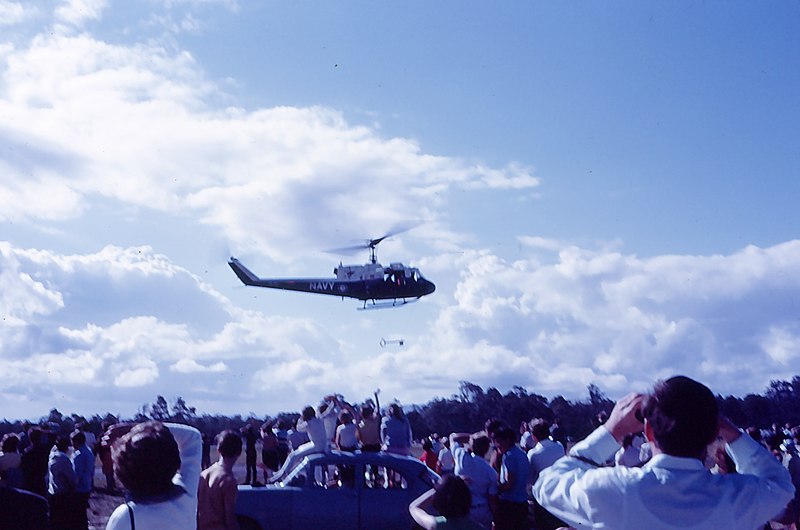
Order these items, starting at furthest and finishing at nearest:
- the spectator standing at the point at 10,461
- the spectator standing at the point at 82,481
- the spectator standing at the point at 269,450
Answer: the spectator standing at the point at 269,450
the spectator standing at the point at 82,481
the spectator standing at the point at 10,461

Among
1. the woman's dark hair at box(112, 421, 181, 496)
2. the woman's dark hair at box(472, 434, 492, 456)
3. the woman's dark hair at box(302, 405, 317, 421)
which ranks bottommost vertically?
the woman's dark hair at box(112, 421, 181, 496)

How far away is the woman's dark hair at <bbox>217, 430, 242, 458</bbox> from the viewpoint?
6.68 meters

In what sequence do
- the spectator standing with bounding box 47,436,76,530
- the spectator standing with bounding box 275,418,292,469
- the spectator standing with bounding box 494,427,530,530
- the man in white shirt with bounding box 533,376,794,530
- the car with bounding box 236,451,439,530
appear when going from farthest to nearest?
1. the spectator standing with bounding box 275,418,292,469
2. the spectator standing with bounding box 47,436,76,530
3. the car with bounding box 236,451,439,530
4. the spectator standing with bounding box 494,427,530,530
5. the man in white shirt with bounding box 533,376,794,530

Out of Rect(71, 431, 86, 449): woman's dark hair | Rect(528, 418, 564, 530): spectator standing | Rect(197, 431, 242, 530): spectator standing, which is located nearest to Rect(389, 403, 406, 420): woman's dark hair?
Rect(528, 418, 564, 530): spectator standing

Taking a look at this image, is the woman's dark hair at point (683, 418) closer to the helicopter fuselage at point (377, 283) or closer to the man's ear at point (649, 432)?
the man's ear at point (649, 432)

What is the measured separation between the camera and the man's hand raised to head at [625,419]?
2537mm

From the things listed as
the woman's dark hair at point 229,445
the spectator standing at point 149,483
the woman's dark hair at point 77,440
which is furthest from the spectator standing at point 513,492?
the woman's dark hair at point 77,440

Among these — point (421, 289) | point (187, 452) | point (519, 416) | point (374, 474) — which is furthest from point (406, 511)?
point (519, 416)

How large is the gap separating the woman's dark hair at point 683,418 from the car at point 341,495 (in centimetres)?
762

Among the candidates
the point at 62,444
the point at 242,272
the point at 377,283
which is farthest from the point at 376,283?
the point at 62,444

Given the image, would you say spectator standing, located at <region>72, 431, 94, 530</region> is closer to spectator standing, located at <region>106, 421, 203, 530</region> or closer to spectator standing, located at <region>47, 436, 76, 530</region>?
spectator standing, located at <region>47, 436, 76, 530</region>

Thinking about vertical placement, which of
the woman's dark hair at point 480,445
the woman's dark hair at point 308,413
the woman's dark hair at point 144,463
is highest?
the woman's dark hair at point 308,413

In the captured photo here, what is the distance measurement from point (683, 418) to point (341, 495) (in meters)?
7.92

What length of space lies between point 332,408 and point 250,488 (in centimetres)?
289
